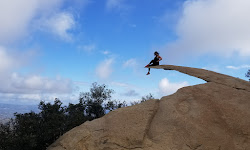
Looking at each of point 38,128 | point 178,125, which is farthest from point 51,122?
point 178,125

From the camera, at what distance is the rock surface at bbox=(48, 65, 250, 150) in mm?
11336

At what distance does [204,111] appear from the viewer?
12.5 m

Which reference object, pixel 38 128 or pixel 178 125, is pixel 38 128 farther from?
pixel 178 125

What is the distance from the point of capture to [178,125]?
11.8 m

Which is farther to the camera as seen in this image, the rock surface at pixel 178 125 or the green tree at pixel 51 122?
the green tree at pixel 51 122

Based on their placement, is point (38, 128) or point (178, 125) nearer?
point (178, 125)

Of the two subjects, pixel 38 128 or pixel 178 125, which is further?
pixel 38 128

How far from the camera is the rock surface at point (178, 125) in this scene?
446 inches

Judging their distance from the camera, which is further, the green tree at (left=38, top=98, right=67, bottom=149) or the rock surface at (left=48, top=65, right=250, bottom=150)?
the green tree at (left=38, top=98, right=67, bottom=149)

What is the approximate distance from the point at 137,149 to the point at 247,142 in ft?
18.7

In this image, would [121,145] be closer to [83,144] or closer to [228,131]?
[83,144]

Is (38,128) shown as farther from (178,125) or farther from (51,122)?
(178,125)

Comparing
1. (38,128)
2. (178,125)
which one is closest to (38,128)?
(38,128)

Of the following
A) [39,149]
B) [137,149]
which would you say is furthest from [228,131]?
[39,149]
